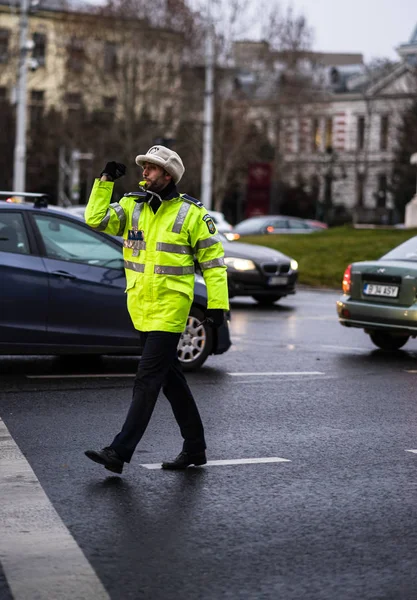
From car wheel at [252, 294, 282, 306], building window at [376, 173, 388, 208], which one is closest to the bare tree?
building window at [376, 173, 388, 208]

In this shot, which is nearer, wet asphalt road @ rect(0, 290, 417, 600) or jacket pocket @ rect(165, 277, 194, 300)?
wet asphalt road @ rect(0, 290, 417, 600)

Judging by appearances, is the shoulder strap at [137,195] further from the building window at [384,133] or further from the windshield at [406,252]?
the building window at [384,133]

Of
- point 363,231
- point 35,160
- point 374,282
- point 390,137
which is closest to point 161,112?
point 35,160

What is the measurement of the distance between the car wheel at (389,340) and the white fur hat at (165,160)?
25.9 feet

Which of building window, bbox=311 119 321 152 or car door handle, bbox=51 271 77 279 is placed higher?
car door handle, bbox=51 271 77 279

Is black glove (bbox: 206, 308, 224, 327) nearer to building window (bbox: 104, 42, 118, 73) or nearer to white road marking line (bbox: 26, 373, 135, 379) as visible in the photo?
white road marking line (bbox: 26, 373, 135, 379)

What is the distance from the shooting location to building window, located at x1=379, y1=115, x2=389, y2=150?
306 ft

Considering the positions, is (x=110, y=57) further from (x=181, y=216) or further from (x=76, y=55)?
(x=181, y=216)

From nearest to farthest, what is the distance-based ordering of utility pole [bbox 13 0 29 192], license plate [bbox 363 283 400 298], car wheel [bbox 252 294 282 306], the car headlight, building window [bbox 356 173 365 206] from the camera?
1. license plate [bbox 363 283 400 298]
2. the car headlight
3. car wheel [bbox 252 294 282 306]
4. utility pole [bbox 13 0 29 192]
5. building window [bbox 356 173 365 206]

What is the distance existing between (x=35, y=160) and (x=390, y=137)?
78.9ft

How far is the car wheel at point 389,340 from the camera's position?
1465 centimetres

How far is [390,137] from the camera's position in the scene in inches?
3467

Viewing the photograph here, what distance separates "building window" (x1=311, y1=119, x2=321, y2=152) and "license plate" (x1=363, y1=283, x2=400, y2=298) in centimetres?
7683

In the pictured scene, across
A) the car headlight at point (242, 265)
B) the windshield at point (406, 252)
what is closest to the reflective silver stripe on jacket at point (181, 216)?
the windshield at point (406, 252)
